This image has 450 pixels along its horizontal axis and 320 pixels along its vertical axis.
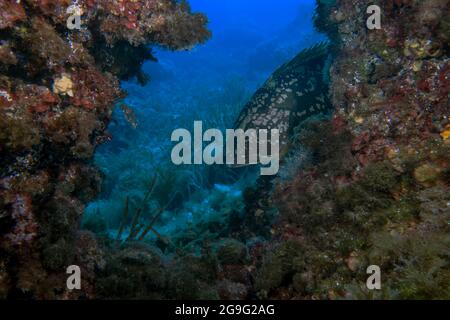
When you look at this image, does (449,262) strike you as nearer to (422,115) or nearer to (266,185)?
(422,115)

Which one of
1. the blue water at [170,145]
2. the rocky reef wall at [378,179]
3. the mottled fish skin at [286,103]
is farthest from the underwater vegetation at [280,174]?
the blue water at [170,145]

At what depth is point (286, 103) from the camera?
5.59 metres

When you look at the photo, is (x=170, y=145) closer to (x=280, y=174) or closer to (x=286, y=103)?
(x=286, y=103)

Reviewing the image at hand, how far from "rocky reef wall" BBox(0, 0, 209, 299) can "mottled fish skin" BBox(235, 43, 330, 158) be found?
5.72 ft

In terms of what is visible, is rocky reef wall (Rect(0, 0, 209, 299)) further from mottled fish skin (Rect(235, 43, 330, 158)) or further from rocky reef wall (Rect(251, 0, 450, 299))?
rocky reef wall (Rect(251, 0, 450, 299))

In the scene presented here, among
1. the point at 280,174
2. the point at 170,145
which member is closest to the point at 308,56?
the point at 280,174

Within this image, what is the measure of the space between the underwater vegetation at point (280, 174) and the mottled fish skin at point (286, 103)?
117 cm

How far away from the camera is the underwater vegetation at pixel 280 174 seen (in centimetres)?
261

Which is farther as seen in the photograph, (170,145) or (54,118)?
(170,145)

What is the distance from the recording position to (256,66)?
75.9 ft

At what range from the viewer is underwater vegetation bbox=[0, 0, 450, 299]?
2.61 meters

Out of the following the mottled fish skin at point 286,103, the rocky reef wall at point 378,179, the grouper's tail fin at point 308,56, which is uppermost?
the grouper's tail fin at point 308,56

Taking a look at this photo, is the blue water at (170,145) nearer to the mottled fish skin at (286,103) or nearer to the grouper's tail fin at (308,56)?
the mottled fish skin at (286,103)

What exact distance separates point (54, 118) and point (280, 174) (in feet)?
8.80
